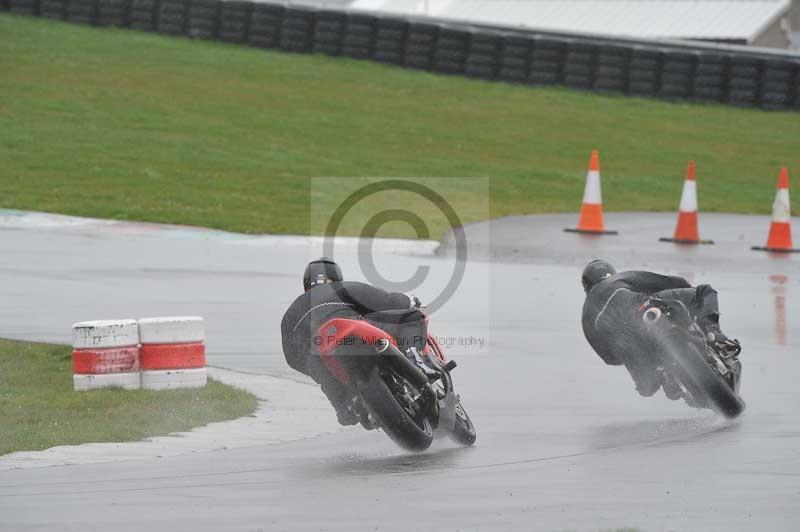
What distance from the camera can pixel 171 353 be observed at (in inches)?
415

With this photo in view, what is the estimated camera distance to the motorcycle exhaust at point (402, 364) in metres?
8.45

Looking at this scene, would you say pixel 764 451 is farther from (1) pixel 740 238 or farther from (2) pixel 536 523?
(1) pixel 740 238

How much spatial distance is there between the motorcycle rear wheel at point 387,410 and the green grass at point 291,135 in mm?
10708

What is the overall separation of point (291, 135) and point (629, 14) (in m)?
24.8

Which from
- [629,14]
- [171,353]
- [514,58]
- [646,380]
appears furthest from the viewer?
[629,14]

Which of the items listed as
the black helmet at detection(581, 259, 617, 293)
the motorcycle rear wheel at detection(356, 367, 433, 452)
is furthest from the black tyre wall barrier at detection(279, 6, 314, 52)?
the motorcycle rear wheel at detection(356, 367, 433, 452)

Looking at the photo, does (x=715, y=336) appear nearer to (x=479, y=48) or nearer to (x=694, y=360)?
(x=694, y=360)

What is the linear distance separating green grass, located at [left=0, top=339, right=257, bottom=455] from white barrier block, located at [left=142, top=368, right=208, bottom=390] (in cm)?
7

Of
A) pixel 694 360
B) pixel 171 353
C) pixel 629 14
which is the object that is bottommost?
pixel 629 14

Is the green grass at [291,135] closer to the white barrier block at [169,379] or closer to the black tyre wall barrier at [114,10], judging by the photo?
the black tyre wall barrier at [114,10]

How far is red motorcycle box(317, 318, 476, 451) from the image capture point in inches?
333

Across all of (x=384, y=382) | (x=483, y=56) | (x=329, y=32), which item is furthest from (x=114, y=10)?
(x=384, y=382)

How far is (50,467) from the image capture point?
8.25m

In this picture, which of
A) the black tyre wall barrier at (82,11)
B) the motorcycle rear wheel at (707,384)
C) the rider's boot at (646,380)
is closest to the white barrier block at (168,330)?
the rider's boot at (646,380)
